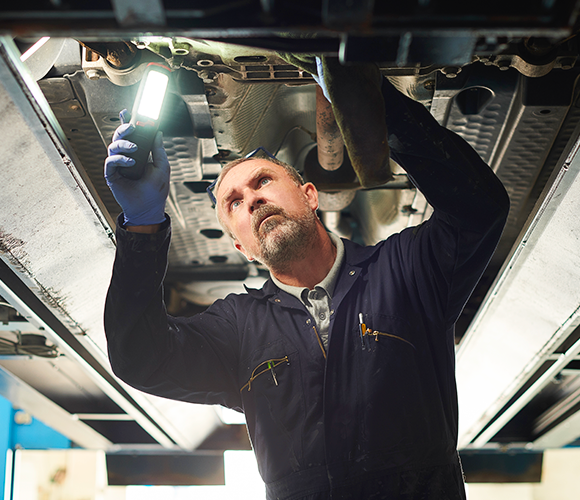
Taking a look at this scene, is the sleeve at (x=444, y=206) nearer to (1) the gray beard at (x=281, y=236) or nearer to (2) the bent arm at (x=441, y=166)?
(2) the bent arm at (x=441, y=166)

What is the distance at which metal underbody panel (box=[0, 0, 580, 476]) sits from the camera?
77cm

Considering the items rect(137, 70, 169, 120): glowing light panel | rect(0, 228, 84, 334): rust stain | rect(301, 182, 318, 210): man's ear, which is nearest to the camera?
rect(137, 70, 169, 120): glowing light panel

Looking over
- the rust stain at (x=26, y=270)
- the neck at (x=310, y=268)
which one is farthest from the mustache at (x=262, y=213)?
the rust stain at (x=26, y=270)

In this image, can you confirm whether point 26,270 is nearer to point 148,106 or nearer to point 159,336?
point 159,336

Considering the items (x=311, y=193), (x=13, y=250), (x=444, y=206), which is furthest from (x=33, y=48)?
(x=444, y=206)

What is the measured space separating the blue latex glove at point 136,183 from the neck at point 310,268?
1.31 ft

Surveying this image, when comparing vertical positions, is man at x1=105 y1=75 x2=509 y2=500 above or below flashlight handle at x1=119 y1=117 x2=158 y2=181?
below

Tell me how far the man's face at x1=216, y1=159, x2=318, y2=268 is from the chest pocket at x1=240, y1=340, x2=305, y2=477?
0.26 meters

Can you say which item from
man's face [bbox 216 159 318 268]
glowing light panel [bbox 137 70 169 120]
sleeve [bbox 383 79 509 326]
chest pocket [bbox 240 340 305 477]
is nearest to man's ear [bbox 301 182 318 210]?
man's face [bbox 216 159 318 268]

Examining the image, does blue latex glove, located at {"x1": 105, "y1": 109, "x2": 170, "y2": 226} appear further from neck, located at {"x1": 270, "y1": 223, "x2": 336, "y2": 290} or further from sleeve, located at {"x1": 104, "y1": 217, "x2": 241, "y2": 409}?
neck, located at {"x1": 270, "y1": 223, "x2": 336, "y2": 290}

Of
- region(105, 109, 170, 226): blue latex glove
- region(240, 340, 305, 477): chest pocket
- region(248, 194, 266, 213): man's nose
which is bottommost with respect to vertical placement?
region(240, 340, 305, 477): chest pocket

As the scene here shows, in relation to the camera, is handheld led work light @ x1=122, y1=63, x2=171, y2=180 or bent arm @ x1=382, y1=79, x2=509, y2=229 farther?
handheld led work light @ x1=122, y1=63, x2=171, y2=180

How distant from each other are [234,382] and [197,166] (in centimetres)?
63

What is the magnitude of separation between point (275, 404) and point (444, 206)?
620mm
